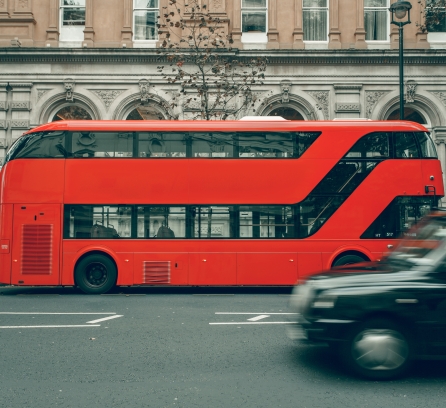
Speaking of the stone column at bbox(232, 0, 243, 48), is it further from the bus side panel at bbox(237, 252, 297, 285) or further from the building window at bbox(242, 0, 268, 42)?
the bus side panel at bbox(237, 252, 297, 285)

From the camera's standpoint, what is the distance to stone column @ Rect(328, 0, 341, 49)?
76.3 ft

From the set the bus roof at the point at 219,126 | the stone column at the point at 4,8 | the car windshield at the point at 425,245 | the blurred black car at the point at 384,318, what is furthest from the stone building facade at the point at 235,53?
the blurred black car at the point at 384,318

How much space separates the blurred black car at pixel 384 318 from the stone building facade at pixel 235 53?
57.3 feet

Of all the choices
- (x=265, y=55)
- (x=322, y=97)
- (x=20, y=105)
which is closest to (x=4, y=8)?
(x=20, y=105)

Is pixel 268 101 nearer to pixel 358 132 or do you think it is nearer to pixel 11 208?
pixel 358 132

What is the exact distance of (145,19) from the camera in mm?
23609

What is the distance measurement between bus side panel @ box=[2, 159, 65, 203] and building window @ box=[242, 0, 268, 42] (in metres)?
12.5

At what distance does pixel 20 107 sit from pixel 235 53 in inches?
337

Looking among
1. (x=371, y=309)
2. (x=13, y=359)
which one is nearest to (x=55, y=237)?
(x=13, y=359)

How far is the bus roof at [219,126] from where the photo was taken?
1353 centimetres

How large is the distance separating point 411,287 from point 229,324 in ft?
→ 12.9

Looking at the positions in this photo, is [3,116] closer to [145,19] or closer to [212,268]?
[145,19]

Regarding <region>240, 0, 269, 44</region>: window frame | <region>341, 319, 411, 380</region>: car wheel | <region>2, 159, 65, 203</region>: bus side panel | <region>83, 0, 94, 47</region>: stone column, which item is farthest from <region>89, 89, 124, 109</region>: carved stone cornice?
<region>341, 319, 411, 380</region>: car wheel

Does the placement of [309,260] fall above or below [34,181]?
below
